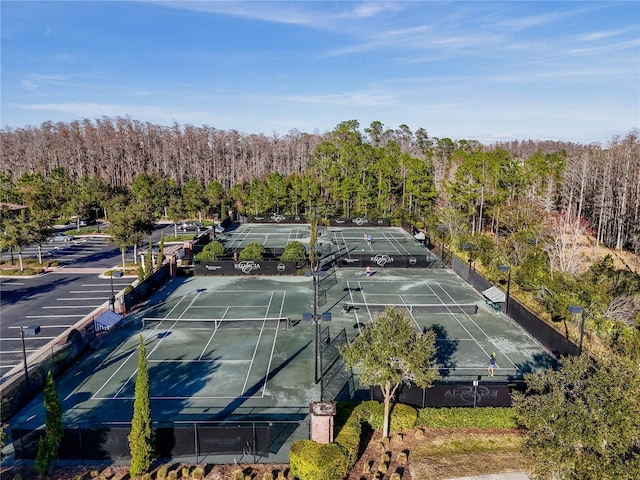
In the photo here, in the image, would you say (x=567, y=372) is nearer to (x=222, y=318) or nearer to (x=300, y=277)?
(x=222, y=318)

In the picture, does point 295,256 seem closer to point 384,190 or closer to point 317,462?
point 317,462

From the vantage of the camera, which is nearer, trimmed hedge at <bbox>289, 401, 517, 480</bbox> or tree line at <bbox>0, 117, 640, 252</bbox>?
trimmed hedge at <bbox>289, 401, 517, 480</bbox>

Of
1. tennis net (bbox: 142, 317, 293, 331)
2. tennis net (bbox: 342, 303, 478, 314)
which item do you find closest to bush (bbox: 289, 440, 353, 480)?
tennis net (bbox: 142, 317, 293, 331)

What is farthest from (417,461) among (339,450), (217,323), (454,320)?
(217,323)

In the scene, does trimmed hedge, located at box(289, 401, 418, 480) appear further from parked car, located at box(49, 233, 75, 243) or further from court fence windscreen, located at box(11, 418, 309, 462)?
parked car, located at box(49, 233, 75, 243)

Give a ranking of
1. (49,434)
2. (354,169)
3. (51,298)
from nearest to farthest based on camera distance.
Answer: (49,434)
(51,298)
(354,169)

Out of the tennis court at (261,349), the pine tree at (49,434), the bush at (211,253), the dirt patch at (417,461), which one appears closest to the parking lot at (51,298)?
the tennis court at (261,349)

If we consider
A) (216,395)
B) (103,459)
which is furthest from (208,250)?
(103,459)
